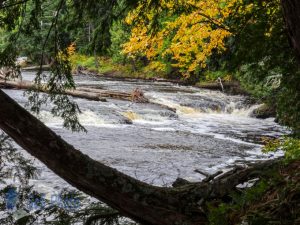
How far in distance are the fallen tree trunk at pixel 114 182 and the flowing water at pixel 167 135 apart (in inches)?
197

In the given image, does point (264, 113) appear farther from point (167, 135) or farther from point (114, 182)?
point (114, 182)

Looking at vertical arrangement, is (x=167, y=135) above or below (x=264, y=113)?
below

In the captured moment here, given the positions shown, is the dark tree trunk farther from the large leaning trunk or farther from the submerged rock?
the submerged rock

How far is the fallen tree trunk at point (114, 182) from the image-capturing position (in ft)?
8.70

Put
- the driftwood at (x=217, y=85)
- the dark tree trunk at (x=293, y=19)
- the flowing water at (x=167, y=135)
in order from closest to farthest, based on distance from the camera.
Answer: the dark tree trunk at (x=293, y=19) → the flowing water at (x=167, y=135) → the driftwood at (x=217, y=85)

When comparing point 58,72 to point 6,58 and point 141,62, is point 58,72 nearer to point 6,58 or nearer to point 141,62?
point 6,58

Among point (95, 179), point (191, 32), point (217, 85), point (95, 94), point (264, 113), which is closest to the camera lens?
point (95, 179)

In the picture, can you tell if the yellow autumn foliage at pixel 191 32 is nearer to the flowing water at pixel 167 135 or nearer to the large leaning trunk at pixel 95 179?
the flowing water at pixel 167 135

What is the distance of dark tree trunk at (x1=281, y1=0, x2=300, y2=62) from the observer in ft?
Answer: 7.56

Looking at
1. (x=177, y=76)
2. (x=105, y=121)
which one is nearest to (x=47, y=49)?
(x=105, y=121)

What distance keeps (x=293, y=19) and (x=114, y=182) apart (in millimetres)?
1535

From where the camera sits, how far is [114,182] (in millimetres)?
2842

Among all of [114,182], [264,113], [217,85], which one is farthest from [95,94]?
[114,182]

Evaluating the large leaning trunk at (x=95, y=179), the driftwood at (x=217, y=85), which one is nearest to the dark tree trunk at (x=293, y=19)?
the large leaning trunk at (x=95, y=179)
